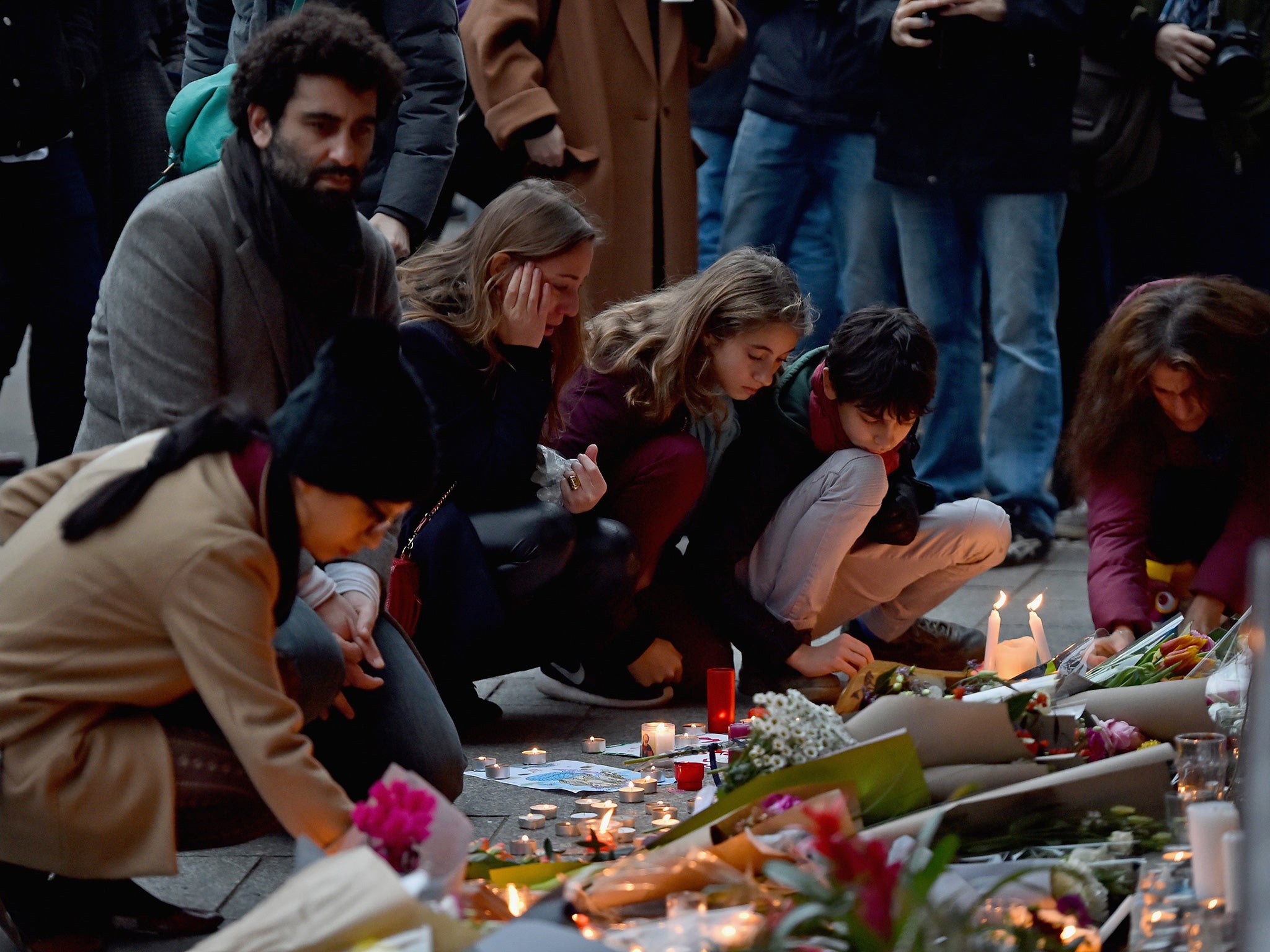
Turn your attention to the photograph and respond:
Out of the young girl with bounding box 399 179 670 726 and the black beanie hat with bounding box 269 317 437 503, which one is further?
the young girl with bounding box 399 179 670 726

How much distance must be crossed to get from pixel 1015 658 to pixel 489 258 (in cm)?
144

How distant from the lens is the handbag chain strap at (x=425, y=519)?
12.2 ft

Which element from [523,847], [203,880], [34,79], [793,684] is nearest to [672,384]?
[793,684]

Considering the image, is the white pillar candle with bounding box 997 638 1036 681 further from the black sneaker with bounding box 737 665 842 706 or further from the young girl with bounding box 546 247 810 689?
the young girl with bounding box 546 247 810 689

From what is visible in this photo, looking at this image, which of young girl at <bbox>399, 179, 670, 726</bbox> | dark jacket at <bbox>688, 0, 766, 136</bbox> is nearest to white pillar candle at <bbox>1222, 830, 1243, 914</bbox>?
young girl at <bbox>399, 179, 670, 726</bbox>

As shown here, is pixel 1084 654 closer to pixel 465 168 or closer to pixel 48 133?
pixel 465 168

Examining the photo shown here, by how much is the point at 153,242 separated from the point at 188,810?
108 centimetres

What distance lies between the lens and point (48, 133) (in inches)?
180

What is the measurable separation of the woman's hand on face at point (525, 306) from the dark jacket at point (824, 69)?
2.00 m

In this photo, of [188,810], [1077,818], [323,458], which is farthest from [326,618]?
[1077,818]

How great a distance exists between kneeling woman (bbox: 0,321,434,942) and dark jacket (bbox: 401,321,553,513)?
1.24 m

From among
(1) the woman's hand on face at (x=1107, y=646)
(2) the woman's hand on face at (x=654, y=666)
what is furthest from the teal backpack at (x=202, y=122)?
(1) the woman's hand on face at (x=1107, y=646)

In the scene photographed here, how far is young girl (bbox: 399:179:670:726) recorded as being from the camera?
12.4 feet

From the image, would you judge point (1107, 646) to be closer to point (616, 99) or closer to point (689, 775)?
point (689, 775)
